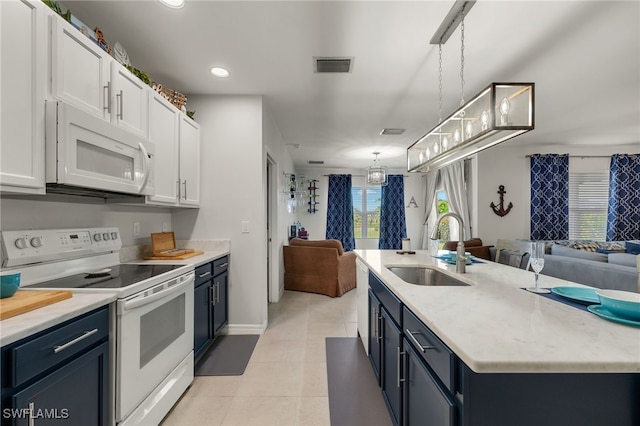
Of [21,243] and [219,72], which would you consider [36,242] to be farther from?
[219,72]

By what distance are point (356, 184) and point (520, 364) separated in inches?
290

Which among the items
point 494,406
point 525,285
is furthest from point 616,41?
point 494,406

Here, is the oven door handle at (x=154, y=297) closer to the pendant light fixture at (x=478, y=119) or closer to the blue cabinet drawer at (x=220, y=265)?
the blue cabinet drawer at (x=220, y=265)

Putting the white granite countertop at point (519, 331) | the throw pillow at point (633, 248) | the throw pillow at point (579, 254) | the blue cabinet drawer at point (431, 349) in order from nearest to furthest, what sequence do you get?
the white granite countertop at point (519, 331) → the blue cabinet drawer at point (431, 349) → the throw pillow at point (579, 254) → the throw pillow at point (633, 248)

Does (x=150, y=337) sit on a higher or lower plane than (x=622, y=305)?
lower

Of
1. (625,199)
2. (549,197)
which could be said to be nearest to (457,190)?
(549,197)

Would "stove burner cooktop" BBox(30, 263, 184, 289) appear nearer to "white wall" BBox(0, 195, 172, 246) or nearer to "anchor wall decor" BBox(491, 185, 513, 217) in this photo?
"white wall" BBox(0, 195, 172, 246)

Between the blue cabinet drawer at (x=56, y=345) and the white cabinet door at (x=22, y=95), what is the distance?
2.12ft

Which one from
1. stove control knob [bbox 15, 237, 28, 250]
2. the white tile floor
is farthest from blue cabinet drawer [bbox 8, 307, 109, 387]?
the white tile floor

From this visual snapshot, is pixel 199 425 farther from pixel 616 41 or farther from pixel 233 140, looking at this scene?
pixel 616 41

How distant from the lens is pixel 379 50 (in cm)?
224

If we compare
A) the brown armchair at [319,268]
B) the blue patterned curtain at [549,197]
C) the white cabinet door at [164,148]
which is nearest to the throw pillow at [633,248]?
the blue patterned curtain at [549,197]

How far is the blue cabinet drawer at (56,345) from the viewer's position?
3.09 feet

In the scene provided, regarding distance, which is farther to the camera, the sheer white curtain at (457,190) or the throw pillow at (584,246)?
the sheer white curtain at (457,190)
